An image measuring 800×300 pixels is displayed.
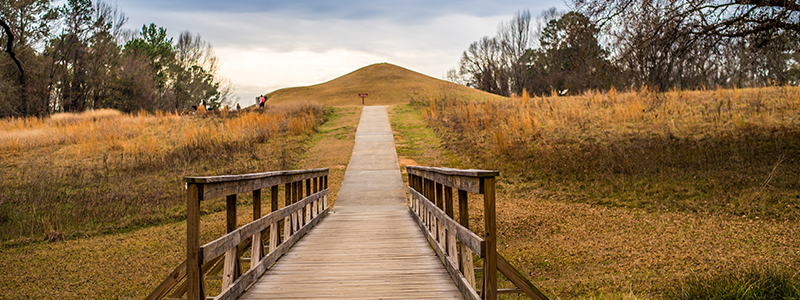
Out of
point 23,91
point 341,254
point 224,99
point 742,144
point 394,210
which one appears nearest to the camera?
point 341,254

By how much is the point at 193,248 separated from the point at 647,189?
9.86m

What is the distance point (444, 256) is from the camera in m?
5.01

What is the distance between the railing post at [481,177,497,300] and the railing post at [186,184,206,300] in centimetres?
188

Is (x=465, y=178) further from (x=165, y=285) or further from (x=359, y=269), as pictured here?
(x=165, y=285)

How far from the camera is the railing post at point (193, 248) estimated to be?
3.31 m

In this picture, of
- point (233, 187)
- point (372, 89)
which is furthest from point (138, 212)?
point (372, 89)

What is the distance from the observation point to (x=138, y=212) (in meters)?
11.4

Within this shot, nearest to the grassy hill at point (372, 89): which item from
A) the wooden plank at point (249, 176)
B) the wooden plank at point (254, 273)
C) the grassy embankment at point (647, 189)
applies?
the grassy embankment at point (647, 189)

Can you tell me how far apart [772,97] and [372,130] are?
1517 centimetres

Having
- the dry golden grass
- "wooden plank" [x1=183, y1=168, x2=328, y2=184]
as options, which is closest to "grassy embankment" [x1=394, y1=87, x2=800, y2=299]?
the dry golden grass

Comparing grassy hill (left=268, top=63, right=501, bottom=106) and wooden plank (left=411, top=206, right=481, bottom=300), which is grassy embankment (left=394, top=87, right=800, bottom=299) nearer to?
wooden plank (left=411, top=206, right=481, bottom=300)

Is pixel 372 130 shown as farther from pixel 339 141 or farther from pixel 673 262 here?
pixel 673 262

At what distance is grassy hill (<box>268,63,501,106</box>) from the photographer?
52716 millimetres

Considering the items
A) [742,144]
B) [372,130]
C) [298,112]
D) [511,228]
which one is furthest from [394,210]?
[298,112]
